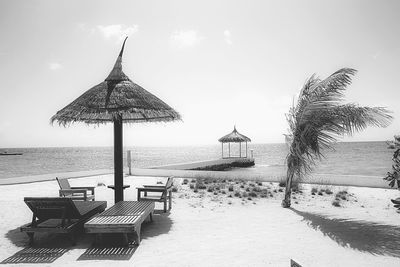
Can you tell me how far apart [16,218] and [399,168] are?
7603 mm

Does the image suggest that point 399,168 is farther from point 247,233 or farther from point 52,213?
point 52,213

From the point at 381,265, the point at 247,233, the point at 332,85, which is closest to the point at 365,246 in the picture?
the point at 381,265

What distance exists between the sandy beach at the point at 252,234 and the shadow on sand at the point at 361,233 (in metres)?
0.01

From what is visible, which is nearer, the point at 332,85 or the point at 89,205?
the point at 89,205

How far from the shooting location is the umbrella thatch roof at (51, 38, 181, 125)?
20.9 ft

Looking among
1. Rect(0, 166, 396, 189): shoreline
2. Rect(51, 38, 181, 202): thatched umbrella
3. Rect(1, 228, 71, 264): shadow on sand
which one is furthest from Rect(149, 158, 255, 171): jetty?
Rect(1, 228, 71, 264): shadow on sand

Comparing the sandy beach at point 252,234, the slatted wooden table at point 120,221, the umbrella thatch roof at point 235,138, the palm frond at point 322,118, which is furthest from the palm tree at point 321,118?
→ the umbrella thatch roof at point 235,138

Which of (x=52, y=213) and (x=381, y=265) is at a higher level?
(x=52, y=213)

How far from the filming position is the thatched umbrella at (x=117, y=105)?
20.9ft

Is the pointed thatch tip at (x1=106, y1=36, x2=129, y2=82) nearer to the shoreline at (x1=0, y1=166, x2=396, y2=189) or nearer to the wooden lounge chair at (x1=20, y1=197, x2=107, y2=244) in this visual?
the wooden lounge chair at (x1=20, y1=197, x2=107, y2=244)

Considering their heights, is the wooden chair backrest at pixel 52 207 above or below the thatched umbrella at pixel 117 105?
below

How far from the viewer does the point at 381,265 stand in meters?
4.13

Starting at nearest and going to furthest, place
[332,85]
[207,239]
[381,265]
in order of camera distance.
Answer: [381,265], [207,239], [332,85]

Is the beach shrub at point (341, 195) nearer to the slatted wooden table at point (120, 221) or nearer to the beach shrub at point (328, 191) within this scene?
the beach shrub at point (328, 191)
